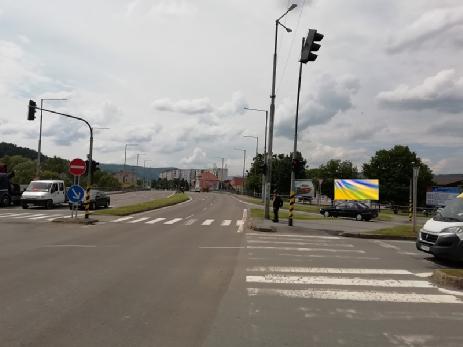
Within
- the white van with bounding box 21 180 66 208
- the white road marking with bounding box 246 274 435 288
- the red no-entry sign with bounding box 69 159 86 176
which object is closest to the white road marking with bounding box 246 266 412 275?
the white road marking with bounding box 246 274 435 288

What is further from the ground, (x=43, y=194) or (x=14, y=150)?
(x=14, y=150)

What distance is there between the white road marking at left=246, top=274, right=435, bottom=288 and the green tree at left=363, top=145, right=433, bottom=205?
75.1m

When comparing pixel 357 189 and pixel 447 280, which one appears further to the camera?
pixel 357 189

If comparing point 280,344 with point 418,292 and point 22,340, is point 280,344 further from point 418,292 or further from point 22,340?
point 418,292

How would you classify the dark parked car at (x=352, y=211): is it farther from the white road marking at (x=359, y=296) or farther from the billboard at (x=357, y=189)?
the white road marking at (x=359, y=296)

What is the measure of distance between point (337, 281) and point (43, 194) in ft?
94.2

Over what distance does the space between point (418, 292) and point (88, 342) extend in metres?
5.87

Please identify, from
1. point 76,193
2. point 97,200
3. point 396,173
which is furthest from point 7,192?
point 396,173

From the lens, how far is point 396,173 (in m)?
82.6

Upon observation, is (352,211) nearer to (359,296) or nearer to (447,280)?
(447,280)

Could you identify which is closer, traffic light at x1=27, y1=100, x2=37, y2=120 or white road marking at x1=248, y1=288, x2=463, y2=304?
white road marking at x1=248, y1=288, x2=463, y2=304

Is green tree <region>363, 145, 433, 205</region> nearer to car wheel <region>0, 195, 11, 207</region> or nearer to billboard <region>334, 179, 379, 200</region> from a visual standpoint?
billboard <region>334, 179, 379, 200</region>

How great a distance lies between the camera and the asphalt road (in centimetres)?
571

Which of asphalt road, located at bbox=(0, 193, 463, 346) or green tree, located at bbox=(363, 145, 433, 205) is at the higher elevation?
green tree, located at bbox=(363, 145, 433, 205)
